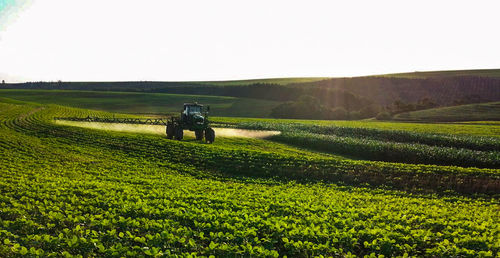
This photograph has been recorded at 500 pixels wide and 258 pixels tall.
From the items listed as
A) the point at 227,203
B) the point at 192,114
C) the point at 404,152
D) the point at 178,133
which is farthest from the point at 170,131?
the point at 227,203

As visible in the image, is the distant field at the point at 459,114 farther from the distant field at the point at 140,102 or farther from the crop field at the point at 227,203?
the crop field at the point at 227,203

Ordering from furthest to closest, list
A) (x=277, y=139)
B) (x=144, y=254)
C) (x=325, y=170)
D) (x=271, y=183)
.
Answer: (x=277, y=139) < (x=325, y=170) < (x=271, y=183) < (x=144, y=254)

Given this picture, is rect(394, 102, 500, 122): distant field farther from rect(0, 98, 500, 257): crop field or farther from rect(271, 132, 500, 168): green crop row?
rect(0, 98, 500, 257): crop field

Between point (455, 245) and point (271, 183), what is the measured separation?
41.1 feet

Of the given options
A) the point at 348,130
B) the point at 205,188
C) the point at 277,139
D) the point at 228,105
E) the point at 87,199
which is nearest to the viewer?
the point at 87,199

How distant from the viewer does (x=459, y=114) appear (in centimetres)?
7625

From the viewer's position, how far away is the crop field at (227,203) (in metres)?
9.64

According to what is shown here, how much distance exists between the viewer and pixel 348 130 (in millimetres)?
49844

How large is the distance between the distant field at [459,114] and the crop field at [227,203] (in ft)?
150

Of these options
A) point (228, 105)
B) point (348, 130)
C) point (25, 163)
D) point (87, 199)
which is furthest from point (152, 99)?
point (87, 199)

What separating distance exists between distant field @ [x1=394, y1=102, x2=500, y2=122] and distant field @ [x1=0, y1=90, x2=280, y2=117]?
109 feet

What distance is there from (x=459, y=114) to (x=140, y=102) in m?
80.5

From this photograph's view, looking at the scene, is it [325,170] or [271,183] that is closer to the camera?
[271,183]

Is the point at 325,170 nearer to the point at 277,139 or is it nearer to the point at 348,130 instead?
the point at 277,139
